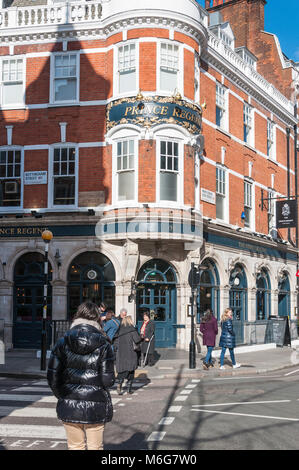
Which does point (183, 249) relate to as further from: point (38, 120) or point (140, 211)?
point (38, 120)

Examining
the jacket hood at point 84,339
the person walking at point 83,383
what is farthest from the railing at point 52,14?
the person walking at point 83,383

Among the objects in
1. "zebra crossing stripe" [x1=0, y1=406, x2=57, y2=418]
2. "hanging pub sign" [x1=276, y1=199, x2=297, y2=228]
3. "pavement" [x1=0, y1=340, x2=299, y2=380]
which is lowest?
"pavement" [x1=0, y1=340, x2=299, y2=380]

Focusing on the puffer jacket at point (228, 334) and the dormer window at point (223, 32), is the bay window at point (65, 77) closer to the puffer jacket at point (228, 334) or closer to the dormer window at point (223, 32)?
the dormer window at point (223, 32)

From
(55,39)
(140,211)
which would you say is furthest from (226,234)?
(55,39)

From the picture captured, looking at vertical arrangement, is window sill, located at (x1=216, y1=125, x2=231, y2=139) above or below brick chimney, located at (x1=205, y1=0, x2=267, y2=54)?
below

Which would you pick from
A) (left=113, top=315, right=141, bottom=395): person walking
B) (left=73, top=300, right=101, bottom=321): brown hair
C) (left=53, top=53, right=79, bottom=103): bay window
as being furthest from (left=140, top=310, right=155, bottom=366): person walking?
(left=73, top=300, right=101, bottom=321): brown hair

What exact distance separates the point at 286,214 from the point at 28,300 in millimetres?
13539

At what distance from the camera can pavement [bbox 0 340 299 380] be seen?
1489cm

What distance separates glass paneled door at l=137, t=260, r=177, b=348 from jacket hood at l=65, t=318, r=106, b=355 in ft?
49.2

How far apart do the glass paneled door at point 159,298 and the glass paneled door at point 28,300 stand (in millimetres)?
3616

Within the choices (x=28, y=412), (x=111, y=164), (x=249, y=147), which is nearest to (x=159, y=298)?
(x=111, y=164)

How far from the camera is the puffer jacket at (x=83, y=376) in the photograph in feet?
17.0

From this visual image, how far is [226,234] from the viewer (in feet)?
77.8

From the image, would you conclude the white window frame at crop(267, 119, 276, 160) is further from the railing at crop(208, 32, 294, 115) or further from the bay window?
the bay window
